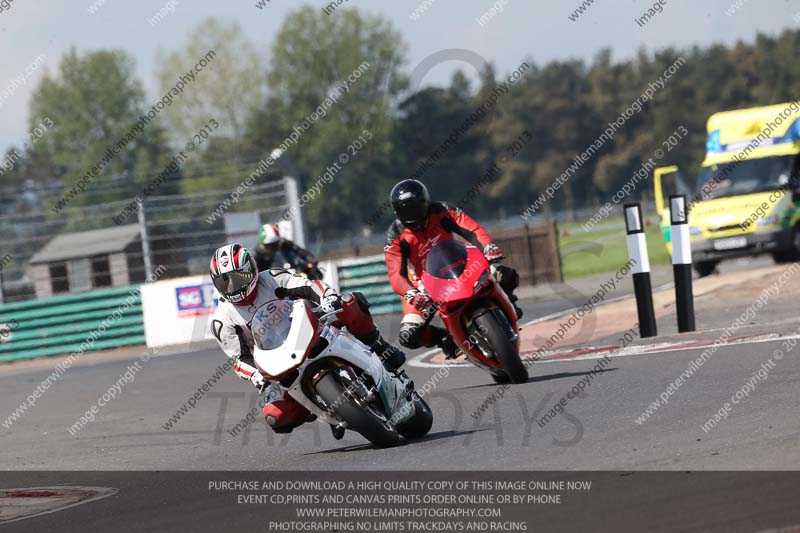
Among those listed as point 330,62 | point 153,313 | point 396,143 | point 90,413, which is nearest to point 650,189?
point 396,143

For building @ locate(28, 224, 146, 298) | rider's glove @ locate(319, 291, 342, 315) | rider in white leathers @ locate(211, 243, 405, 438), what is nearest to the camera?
rider in white leathers @ locate(211, 243, 405, 438)

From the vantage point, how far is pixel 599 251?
105 ft

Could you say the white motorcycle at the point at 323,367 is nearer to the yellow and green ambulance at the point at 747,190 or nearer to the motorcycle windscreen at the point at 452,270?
the motorcycle windscreen at the point at 452,270

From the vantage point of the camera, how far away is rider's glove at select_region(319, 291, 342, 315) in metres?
8.30

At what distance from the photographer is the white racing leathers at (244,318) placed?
329 inches

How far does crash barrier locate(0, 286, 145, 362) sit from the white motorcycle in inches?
631

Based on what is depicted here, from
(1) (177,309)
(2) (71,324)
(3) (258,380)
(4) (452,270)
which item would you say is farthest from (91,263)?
(3) (258,380)

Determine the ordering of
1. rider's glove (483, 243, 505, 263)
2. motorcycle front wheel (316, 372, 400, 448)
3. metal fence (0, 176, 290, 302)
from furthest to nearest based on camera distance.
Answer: metal fence (0, 176, 290, 302)
rider's glove (483, 243, 505, 263)
motorcycle front wheel (316, 372, 400, 448)

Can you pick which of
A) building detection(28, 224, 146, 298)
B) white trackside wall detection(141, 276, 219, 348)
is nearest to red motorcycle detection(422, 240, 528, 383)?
white trackside wall detection(141, 276, 219, 348)

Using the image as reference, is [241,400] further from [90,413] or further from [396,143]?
[396,143]

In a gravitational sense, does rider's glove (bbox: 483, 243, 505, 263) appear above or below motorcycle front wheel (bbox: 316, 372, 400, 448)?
above

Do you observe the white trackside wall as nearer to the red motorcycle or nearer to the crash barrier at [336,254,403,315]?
the crash barrier at [336,254,403,315]

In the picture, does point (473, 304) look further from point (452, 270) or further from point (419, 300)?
Result: point (419, 300)

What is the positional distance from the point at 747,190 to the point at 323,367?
17.1 m
